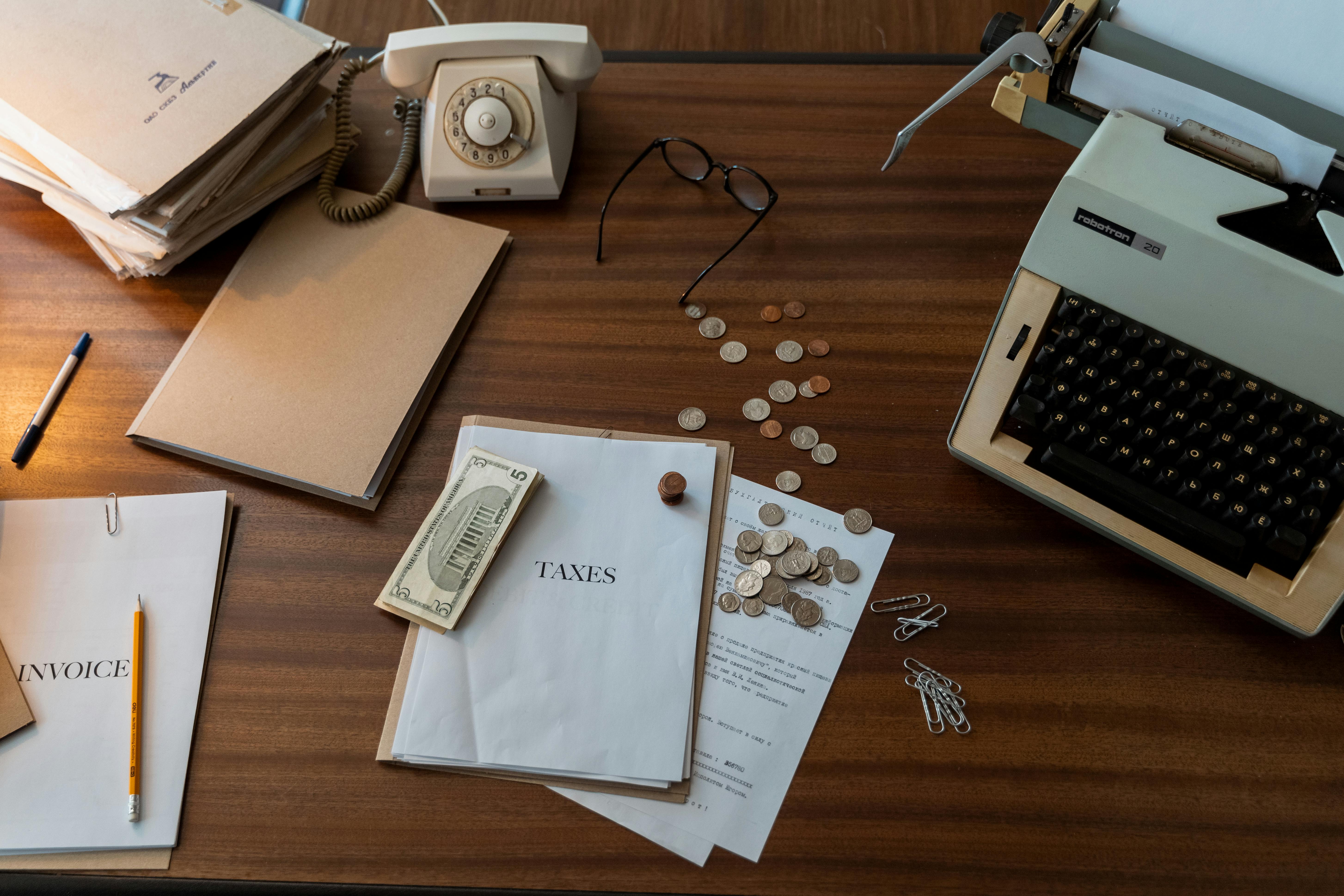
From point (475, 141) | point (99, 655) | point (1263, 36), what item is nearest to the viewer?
point (1263, 36)

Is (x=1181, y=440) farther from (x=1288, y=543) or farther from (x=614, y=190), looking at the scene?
(x=614, y=190)

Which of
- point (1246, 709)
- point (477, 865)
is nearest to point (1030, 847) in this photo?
point (1246, 709)

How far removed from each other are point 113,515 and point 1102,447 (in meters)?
1.11

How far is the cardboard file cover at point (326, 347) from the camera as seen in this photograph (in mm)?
1024

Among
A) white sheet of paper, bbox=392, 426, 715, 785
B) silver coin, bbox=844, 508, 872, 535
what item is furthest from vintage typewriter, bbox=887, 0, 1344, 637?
white sheet of paper, bbox=392, 426, 715, 785

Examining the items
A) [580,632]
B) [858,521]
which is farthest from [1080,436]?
[580,632]

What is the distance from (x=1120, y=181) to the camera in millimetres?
841

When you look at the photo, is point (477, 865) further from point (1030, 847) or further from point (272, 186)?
point (272, 186)

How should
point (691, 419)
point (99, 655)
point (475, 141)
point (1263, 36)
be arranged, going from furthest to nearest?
point (475, 141), point (691, 419), point (99, 655), point (1263, 36)

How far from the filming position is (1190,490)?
873mm

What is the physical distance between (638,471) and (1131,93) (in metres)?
0.64

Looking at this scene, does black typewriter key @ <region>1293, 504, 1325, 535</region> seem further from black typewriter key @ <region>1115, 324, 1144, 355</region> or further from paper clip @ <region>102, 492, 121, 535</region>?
paper clip @ <region>102, 492, 121, 535</region>

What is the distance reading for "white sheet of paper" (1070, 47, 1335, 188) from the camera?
807 mm

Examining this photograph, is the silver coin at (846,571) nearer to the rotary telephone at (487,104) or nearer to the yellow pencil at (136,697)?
the rotary telephone at (487,104)
